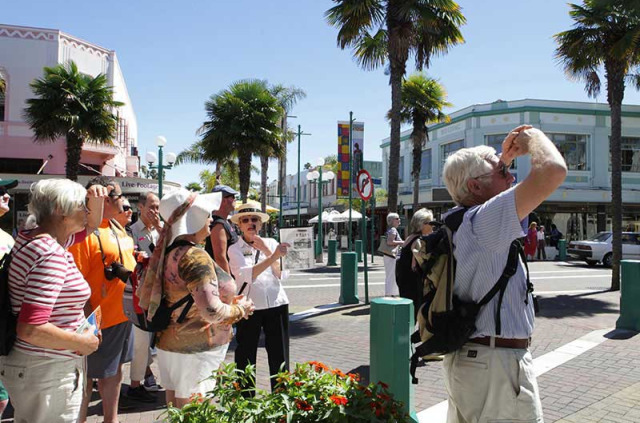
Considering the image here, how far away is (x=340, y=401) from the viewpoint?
2.15 meters

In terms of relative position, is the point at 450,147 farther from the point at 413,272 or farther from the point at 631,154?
the point at 413,272

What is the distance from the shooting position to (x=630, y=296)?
7.88 meters

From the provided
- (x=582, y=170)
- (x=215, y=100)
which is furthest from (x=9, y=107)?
(x=582, y=170)

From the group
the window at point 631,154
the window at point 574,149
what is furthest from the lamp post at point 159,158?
the window at point 631,154

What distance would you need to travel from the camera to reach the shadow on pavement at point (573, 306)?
9.64m

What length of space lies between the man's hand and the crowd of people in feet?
5.28

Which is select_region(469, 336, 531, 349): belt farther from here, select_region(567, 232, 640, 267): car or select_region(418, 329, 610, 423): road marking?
select_region(567, 232, 640, 267): car

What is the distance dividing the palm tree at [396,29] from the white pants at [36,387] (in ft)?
36.4

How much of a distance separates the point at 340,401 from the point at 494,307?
770 millimetres

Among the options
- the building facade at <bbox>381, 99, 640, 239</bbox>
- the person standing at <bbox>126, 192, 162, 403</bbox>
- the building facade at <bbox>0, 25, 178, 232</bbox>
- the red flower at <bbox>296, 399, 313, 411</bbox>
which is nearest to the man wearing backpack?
the red flower at <bbox>296, 399, 313, 411</bbox>

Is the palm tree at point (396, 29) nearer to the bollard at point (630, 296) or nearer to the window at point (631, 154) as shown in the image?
the bollard at point (630, 296)

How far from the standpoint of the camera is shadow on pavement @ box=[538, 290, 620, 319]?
31.6 feet

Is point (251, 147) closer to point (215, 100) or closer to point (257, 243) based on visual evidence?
point (215, 100)

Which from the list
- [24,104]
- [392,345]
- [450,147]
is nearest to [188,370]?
[392,345]
